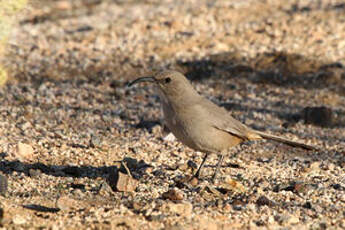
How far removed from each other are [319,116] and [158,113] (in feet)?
6.59

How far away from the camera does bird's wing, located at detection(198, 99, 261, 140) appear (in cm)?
616

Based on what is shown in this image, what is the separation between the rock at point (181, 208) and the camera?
5094mm

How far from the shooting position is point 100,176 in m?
6.14

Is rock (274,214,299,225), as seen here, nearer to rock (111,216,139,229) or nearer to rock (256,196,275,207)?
rock (256,196,275,207)

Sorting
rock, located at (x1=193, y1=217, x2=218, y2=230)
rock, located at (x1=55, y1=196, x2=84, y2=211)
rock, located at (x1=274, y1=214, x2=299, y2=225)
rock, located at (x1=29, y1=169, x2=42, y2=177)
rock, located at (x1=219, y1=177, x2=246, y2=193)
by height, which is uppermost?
rock, located at (x1=274, y1=214, x2=299, y2=225)

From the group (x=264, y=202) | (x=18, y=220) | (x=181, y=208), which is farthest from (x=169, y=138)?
(x=18, y=220)

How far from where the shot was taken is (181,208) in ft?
16.8

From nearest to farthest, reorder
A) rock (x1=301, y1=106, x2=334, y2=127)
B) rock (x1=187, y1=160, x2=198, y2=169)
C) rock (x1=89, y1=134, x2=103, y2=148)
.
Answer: rock (x1=187, y1=160, x2=198, y2=169) → rock (x1=89, y1=134, x2=103, y2=148) → rock (x1=301, y1=106, x2=334, y2=127)

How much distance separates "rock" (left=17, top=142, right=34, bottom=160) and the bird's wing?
1807 mm

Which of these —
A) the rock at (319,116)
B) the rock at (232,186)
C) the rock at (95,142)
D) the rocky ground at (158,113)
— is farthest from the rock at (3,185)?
the rock at (319,116)

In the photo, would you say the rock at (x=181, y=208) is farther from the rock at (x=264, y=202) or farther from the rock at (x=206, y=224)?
the rock at (x=264, y=202)

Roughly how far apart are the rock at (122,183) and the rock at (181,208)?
25.4 inches

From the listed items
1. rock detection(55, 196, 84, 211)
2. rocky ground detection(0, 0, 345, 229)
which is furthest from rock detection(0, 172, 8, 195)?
rock detection(55, 196, 84, 211)

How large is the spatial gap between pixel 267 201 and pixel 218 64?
456cm
